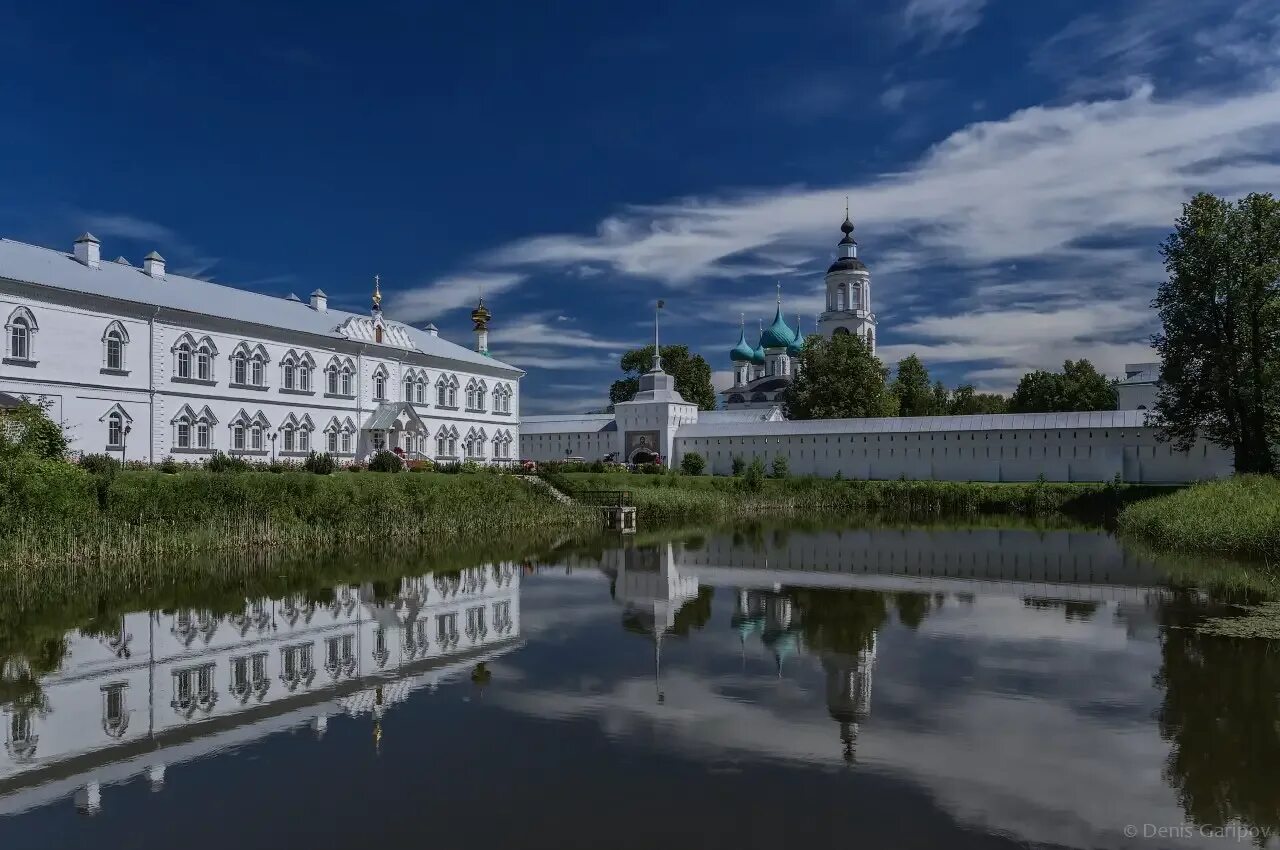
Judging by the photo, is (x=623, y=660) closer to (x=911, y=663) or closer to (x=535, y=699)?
(x=535, y=699)

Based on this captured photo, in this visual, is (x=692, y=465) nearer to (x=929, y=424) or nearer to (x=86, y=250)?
(x=929, y=424)

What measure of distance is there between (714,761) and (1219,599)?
10.2 m

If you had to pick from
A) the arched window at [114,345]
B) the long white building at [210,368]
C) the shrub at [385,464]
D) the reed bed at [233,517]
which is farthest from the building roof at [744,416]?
the arched window at [114,345]

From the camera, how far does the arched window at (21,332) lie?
2353cm

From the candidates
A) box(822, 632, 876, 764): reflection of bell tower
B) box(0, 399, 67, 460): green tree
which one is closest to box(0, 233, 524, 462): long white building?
box(0, 399, 67, 460): green tree

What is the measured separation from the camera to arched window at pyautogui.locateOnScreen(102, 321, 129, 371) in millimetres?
25734

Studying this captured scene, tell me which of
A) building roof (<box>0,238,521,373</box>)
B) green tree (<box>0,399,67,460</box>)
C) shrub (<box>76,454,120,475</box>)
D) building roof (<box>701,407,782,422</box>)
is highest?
building roof (<box>0,238,521,373</box>)

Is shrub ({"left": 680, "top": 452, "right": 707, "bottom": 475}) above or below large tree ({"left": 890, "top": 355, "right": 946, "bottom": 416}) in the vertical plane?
below

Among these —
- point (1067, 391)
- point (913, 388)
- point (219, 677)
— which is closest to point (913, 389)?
point (913, 388)

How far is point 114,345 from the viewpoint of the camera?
26.1m

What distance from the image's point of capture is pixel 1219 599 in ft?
43.8

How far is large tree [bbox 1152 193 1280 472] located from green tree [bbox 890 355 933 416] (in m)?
28.7

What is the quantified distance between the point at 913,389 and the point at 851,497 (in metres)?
23.2

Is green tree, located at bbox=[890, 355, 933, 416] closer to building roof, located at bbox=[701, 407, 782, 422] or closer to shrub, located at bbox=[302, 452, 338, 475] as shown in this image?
building roof, located at bbox=[701, 407, 782, 422]
